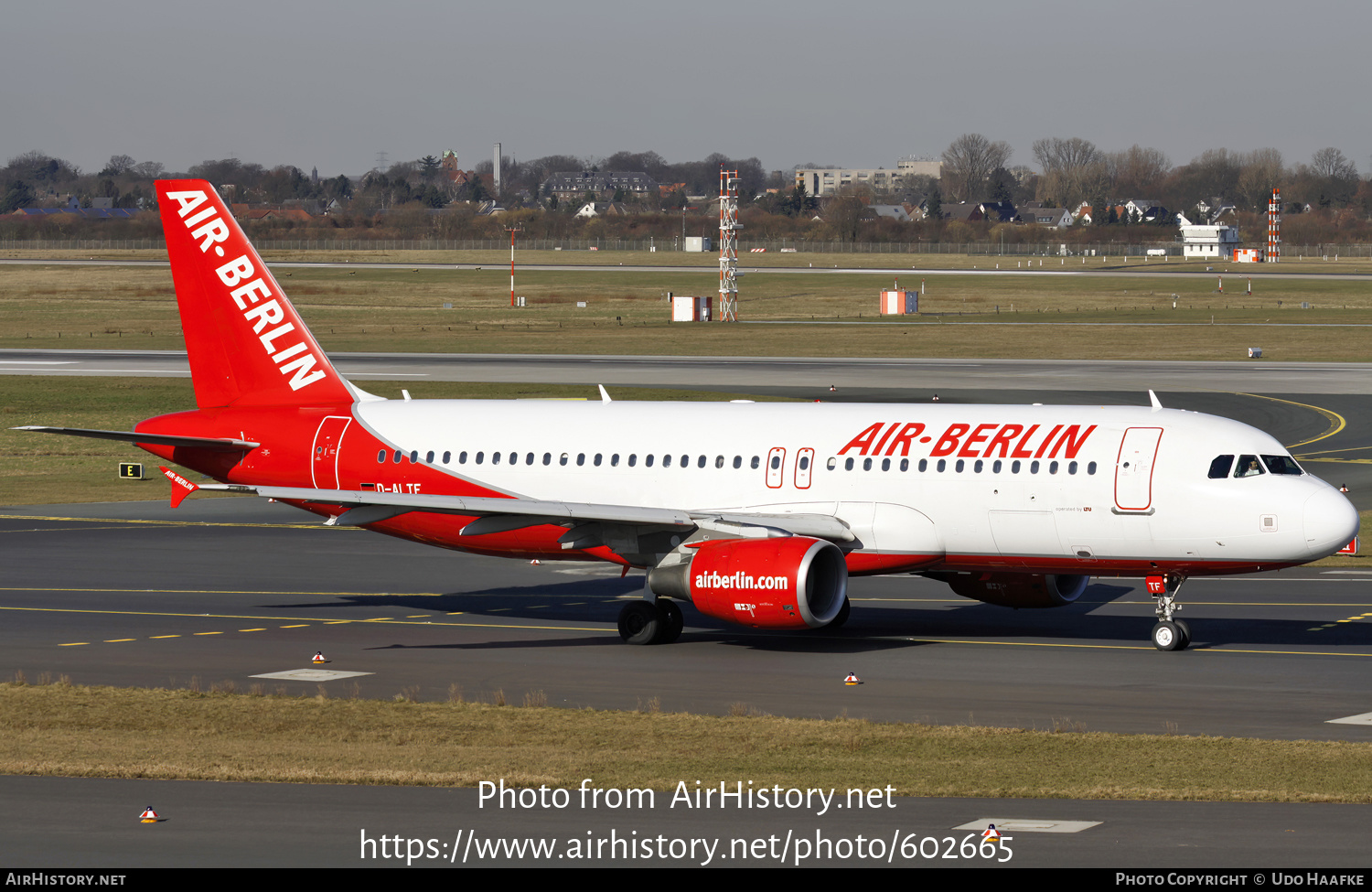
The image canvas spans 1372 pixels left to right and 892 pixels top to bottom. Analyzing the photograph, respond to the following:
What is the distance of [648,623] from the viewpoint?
113 feet

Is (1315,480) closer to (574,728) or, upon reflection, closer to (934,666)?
(934,666)

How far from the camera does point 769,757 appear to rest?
2366cm

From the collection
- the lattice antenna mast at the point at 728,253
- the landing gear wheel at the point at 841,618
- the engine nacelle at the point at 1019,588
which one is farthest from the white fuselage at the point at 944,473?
the lattice antenna mast at the point at 728,253

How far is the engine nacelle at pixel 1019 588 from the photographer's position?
35.4 meters

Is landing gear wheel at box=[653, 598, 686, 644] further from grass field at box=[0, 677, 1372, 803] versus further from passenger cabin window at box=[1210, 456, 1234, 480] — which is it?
passenger cabin window at box=[1210, 456, 1234, 480]

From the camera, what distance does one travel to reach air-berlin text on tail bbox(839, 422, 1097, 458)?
33.2 meters

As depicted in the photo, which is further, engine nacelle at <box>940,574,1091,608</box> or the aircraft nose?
engine nacelle at <box>940,574,1091,608</box>

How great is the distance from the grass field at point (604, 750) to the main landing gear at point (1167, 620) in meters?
7.64

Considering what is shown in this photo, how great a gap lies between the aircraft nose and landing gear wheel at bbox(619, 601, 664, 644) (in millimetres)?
12426

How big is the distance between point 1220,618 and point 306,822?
2402 cm

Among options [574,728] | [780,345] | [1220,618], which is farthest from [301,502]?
[780,345]

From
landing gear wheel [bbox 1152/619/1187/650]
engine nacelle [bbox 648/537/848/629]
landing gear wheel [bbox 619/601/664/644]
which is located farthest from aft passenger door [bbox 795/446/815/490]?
landing gear wheel [bbox 1152/619/1187/650]

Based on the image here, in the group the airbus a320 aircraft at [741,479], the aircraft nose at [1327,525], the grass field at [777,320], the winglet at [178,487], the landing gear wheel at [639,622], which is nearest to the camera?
the aircraft nose at [1327,525]

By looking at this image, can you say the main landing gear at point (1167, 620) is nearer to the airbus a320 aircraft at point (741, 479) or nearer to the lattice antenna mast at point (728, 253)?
the airbus a320 aircraft at point (741, 479)
